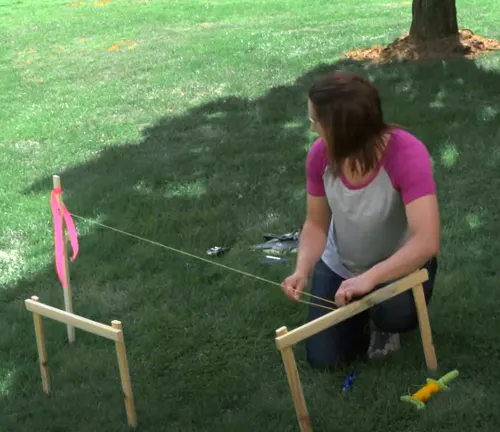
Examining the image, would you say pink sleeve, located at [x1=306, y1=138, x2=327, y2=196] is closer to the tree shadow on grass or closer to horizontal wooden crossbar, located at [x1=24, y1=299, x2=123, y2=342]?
the tree shadow on grass

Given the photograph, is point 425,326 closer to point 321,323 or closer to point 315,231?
point 321,323

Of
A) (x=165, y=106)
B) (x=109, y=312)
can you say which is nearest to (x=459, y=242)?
(x=109, y=312)

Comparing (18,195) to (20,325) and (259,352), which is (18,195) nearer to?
(20,325)

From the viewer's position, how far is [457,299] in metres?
3.93

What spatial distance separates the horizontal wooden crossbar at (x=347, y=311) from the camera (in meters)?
2.82

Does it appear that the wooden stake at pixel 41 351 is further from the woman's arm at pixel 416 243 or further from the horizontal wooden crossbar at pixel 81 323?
the woman's arm at pixel 416 243

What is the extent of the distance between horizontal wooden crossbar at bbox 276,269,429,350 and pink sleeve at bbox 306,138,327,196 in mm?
617

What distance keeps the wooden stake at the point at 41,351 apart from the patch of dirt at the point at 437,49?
21.5 feet

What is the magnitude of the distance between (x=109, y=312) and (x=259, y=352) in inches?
39.6

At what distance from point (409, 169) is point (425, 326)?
0.64 metres

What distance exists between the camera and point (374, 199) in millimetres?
3189

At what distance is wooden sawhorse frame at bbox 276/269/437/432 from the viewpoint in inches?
111

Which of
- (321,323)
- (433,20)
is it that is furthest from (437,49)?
(321,323)

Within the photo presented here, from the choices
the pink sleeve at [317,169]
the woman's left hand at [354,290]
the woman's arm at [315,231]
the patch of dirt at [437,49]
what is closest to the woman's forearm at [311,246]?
the woman's arm at [315,231]
